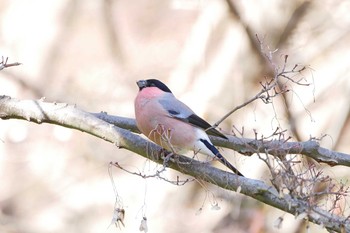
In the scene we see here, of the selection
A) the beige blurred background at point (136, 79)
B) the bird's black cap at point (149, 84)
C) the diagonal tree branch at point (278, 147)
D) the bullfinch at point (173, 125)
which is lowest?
the diagonal tree branch at point (278, 147)

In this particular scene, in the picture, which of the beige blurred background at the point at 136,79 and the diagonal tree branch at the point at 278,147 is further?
the beige blurred background at the point at 136,79

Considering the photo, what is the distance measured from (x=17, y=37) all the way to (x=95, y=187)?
3.62 ft

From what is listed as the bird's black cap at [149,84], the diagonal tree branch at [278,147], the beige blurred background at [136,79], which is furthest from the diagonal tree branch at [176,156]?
the beige blurred background at [136,79]

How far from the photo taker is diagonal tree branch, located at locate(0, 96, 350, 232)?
4.89 ft

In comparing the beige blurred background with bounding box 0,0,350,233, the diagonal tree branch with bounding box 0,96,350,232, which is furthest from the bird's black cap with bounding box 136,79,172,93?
the beige blurred background with bounding box 0,0,350,233

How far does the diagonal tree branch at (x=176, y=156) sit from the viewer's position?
1490 millimetres

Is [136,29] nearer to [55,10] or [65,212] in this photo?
[55,10]

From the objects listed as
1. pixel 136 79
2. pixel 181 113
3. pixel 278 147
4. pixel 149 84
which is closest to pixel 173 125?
pixel 181 113

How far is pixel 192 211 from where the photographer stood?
4.28 metres

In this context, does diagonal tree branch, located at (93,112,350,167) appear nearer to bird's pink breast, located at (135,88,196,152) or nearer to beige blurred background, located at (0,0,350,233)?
bird's pink breast, located at (135,88,196,152)

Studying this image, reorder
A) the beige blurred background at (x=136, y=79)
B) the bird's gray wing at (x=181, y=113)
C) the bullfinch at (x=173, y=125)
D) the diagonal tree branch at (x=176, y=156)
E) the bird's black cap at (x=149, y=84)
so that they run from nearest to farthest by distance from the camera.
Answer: the diagonal tree branch at (x=176, y=156) < the bullfinch at (x=173, y=125) < the bird's gray wing at (x=181, y=113) < the bird's black cap at (x=149, y=84) < the beige blurred background at (x=136, y=79)

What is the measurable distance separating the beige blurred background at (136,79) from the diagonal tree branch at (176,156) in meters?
2.31

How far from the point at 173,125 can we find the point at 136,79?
2467mm

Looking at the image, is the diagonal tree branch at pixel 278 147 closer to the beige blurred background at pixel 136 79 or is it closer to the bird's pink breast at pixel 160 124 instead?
the bird's pink breast at pixel 160 124
